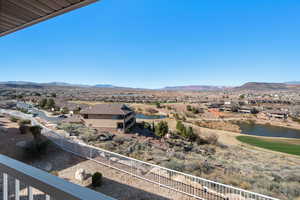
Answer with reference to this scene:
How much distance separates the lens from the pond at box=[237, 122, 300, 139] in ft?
101

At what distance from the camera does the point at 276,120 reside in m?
40.6

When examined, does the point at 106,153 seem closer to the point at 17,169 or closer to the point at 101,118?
the point at 17,169

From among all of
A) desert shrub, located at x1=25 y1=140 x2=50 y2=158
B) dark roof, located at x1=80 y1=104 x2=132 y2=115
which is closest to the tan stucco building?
dark roof, located at x1=80 y1=104 x2=132 y2=115

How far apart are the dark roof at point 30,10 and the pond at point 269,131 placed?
3667 centimetres

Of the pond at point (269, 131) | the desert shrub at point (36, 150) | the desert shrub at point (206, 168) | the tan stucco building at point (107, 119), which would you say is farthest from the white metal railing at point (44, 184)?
the pond at point (269, 131)

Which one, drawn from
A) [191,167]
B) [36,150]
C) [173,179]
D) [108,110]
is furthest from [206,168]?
[108,110]

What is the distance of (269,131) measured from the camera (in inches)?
1312

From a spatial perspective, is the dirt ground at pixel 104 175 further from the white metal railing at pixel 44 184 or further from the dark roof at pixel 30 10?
the dark roof at pixel 30 10

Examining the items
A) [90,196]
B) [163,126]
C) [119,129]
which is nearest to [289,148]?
[163,126]

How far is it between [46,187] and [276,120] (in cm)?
5198

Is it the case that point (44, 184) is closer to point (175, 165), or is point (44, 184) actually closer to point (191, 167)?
point (175, 165)

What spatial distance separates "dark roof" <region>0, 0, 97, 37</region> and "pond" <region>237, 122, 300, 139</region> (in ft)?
120

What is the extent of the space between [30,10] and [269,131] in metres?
41.9

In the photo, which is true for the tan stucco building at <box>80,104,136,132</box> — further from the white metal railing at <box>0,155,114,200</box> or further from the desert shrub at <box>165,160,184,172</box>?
the white metal railing at <box>0,155,114,200</box>
